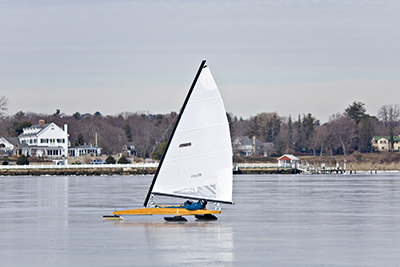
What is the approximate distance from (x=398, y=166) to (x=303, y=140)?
148ft

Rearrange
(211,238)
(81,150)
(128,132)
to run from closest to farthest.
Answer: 1. (211,238)
2. (81,150)
3. (128,132)

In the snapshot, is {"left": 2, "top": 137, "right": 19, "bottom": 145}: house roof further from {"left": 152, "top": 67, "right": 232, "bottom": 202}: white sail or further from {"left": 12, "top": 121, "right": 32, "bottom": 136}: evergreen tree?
{"left": 152, "top": 67, "right": 232, "bottom": 202}: white sail

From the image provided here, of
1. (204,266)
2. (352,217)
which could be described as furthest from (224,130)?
(204,266)

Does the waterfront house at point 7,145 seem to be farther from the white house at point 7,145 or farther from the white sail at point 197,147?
the white sail at point 197,147

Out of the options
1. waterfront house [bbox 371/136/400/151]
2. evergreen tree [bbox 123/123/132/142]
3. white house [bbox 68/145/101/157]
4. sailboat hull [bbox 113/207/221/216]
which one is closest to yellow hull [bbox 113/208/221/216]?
sailboat hull [bbox 113/207/221/216]

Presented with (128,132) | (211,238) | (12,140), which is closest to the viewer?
(211,238)

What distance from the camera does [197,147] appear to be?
27.4 m

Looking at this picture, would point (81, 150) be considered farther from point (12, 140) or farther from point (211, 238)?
point (211, 238)

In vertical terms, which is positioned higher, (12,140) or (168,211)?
(12,140)

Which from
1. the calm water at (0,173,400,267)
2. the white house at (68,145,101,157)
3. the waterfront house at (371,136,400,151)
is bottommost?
the calm water at (0,173,400,267)

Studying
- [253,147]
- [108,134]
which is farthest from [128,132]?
[253,147]

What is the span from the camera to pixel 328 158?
158m

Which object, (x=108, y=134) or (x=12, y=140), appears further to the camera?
(x=108, y=134)

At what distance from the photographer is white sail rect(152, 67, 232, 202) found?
89.3 feet
